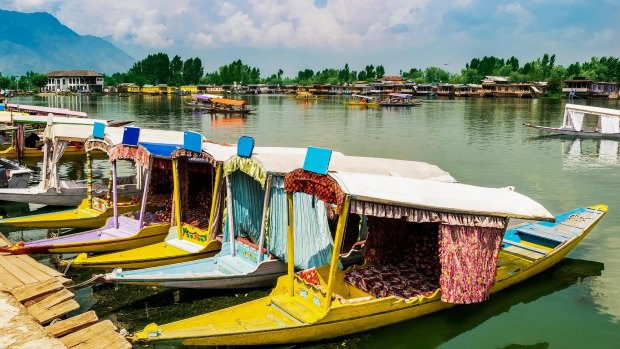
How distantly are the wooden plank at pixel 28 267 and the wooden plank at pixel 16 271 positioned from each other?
0.23ft

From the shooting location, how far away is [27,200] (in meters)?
16.5

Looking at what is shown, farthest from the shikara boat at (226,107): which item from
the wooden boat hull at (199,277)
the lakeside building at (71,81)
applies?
the lakeside building at (71,81)

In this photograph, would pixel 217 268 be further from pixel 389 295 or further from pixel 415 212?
pixel 415 212

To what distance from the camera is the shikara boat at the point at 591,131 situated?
3706 centimetres

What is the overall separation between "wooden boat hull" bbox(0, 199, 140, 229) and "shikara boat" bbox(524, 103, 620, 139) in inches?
1422

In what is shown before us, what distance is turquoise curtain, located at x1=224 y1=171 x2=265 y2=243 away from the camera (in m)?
10.6

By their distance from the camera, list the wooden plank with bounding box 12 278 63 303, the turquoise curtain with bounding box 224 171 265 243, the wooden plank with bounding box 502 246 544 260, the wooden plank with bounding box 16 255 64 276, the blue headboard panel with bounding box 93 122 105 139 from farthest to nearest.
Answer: the blue headboard panel with bounding box 93 122 105 139, the wooden plank with bounding box 502 246 544 260, the turquoise curtain with bounding box 224 171 265 243, the wooden plank with bounding box 16 255 64 276, the wooden plank with bounding box 12 278 63 303

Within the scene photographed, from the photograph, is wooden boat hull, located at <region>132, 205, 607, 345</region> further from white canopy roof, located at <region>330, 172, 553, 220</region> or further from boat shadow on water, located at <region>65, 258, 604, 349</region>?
white canopy roof, located at <region>330, 172, 553, 220</region>

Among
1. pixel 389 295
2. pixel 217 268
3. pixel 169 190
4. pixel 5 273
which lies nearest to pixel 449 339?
pixel 389 295

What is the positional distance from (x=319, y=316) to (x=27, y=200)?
510 inches

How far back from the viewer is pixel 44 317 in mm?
8094

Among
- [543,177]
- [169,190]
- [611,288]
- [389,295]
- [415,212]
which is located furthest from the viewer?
[543,177]

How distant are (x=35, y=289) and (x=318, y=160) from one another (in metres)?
5.84

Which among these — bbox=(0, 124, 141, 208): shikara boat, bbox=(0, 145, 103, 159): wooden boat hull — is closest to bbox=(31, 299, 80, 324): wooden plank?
bbox=(0, 124, 141, 208): shikara boat
